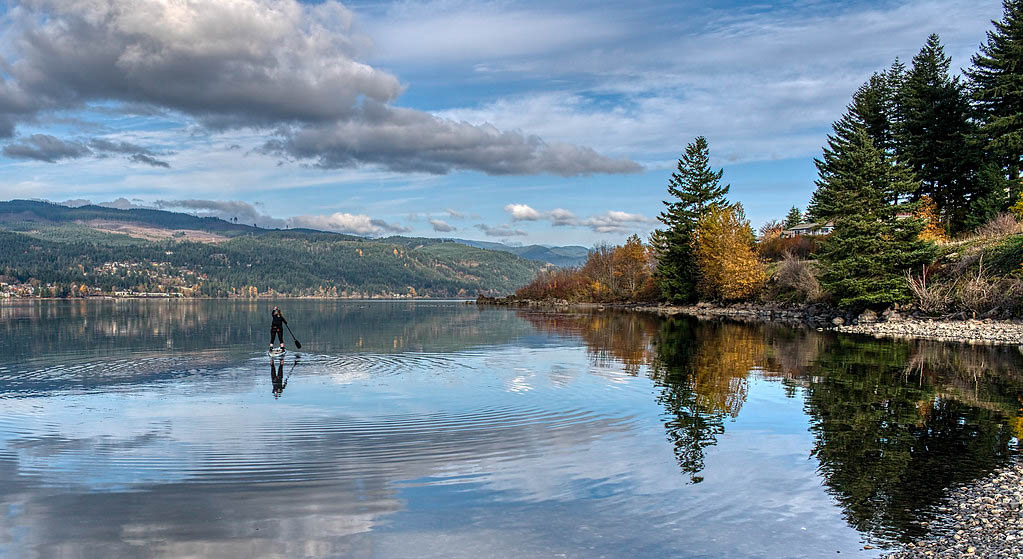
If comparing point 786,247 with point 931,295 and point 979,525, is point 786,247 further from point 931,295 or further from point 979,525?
point 979,525

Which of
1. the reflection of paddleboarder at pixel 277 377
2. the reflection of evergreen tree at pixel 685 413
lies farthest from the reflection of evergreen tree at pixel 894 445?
the reflection of paddleboarder at pixel 277 377

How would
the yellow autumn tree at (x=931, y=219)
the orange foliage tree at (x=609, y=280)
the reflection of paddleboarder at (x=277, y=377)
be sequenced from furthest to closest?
the orange foliage tree at (x=609, y=280) → the yellow autumn tree at (x=931, y=219) → the reflection of paddleboarder at (x=277, y=377)

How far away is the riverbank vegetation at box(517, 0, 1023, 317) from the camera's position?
152 ft

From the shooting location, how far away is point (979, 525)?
27.1ft

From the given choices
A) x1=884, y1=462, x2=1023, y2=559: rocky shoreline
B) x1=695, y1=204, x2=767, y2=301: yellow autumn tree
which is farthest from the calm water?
x1=695, y1=204, x2=767, y2=301: yellow autumn tree

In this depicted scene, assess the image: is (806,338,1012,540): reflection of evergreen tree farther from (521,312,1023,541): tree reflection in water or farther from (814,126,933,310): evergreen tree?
(814,126,933,310): evergreen tree

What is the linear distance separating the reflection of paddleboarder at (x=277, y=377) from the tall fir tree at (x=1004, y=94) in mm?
52666

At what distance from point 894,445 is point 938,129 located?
57.0 metres

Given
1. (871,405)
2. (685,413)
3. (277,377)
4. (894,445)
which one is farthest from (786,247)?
(894,445)

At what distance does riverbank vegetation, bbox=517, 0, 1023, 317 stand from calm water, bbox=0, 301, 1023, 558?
78.1ft

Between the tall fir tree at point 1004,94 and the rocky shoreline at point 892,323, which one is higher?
the tall fir tree at point 1004,94

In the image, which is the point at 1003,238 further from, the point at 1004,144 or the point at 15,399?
the point at 15,399

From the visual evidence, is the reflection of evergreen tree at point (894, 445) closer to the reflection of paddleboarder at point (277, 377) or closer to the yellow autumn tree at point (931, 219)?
the reflection of paddleboarder at point (277, 377)

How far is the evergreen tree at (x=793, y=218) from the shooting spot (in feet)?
341
